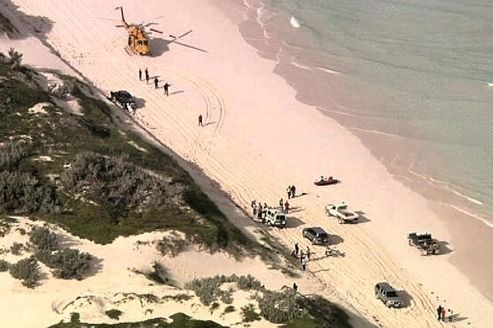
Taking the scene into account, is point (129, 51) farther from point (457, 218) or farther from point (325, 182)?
point (457, 218)

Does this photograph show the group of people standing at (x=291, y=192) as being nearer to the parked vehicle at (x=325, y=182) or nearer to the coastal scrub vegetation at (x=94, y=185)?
the parked vehicle at (x=325, y=182)

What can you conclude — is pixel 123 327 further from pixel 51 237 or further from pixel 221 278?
pixel 51 237

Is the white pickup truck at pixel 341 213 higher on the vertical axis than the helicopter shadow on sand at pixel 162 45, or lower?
lower

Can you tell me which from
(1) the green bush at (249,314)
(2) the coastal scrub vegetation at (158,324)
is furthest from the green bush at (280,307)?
(2) the coastal scrub vegetation at (158,324)

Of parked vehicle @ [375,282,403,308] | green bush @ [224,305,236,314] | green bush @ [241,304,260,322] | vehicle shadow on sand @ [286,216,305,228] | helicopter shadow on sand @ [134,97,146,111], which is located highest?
helicopter shadow on sand @ [134,97,146,111]

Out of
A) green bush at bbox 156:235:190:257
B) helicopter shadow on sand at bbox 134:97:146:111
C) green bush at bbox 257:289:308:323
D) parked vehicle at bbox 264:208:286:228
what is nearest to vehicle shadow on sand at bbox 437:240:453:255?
parked vehicle at bbox 264:208:286:228

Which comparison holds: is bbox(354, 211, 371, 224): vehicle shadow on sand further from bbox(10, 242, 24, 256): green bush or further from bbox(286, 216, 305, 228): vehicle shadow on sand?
bbox(10, 242, 24, 256): green bush
